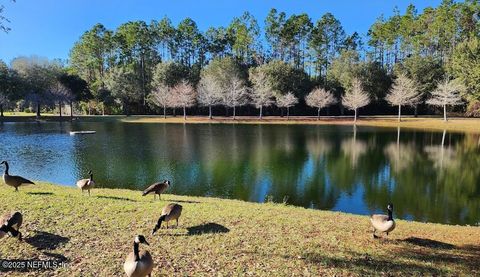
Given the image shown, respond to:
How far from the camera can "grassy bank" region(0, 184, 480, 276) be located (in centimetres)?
808

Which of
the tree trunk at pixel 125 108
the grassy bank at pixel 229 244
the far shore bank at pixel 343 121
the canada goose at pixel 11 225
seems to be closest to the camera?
the grassy bank at pixel 229 244

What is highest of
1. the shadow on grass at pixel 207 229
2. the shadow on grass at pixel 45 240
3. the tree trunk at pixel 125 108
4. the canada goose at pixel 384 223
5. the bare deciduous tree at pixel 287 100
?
the bare deciduous tree at pixel 287 100

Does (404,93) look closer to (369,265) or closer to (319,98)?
(319,98)

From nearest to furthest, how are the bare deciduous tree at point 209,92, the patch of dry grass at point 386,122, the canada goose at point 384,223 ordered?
the canada goose at point 384,223, the patch of dry grass at point 386,122, the bare deciduous tree at point 209,92

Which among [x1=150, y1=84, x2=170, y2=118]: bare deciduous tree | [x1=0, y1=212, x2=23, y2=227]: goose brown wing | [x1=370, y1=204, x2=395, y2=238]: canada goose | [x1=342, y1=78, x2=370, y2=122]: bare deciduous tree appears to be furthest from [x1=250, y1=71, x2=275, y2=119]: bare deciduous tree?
[x1=0, y1=212, x2=23, y2=227]: goose brown wing

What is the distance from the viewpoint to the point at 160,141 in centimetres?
4491

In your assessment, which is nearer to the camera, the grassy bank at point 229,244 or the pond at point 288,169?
the grassy bank at point 229,244

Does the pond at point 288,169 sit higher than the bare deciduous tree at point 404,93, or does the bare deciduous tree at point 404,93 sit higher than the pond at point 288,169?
the bare deciduous tree at point 404,93

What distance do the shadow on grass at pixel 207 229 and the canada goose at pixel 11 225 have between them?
4.36 m

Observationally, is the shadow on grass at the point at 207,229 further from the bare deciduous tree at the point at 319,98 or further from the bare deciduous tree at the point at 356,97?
the bare deciduous tree at the point at 319,98

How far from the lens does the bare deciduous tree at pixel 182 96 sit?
8400cm

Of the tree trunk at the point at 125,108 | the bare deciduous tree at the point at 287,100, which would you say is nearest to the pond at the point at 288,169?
the bare deciduous tree at the point at 287,100

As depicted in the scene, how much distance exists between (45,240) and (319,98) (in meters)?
80.2

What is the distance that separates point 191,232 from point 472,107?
78.6 meters
